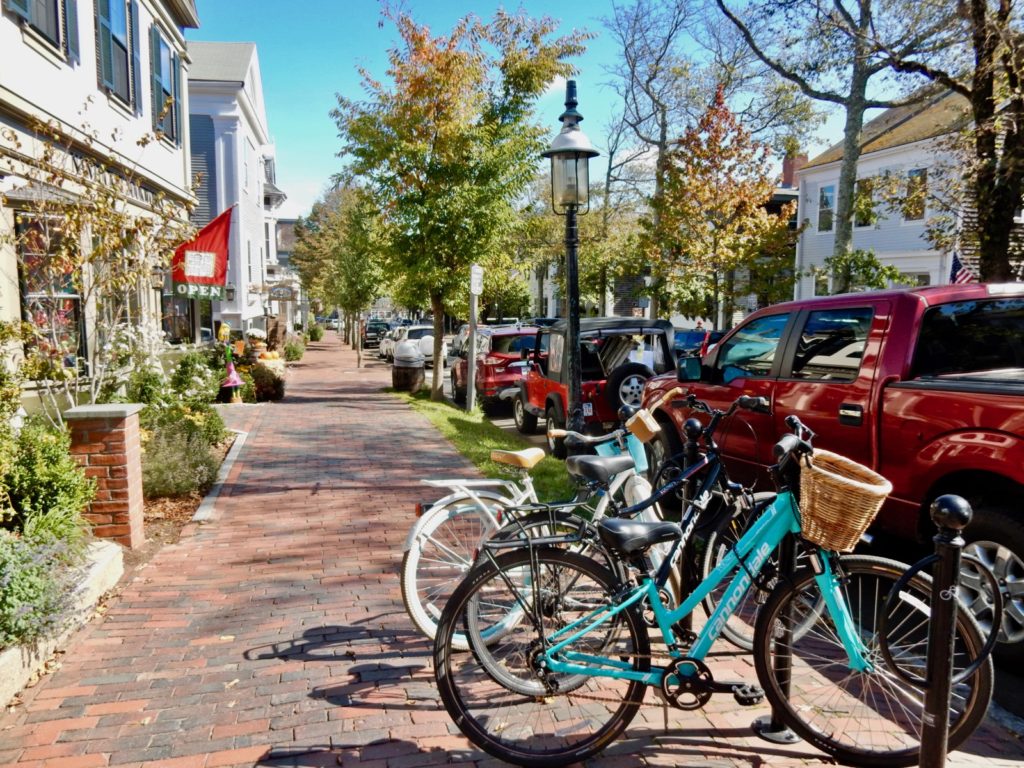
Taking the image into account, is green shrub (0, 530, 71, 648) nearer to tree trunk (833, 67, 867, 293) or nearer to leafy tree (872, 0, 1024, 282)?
leafy tree (872, 0, 1024, 282)

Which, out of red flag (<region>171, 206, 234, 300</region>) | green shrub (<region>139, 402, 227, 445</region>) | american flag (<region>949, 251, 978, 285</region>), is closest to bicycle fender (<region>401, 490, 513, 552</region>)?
green shrub (<region>139, 402, 227, 445</region>)

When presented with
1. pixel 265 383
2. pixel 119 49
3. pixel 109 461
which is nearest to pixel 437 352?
pixel 265 383

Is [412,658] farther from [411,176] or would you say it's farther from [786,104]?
[786,104]

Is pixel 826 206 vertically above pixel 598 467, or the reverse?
pixel 826 206

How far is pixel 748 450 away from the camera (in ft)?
20.4

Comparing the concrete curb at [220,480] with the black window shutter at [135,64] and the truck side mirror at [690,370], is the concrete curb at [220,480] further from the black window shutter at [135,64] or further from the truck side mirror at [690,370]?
the black window shutter at [135,64]

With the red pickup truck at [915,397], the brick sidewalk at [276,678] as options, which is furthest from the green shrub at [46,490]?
the red pickup truck at [915,397]

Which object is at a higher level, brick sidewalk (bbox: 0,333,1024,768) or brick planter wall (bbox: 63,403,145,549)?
brick planter wall (bbox: 63,403,145,549)

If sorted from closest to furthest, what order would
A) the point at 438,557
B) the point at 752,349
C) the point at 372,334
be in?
the point at 438,557
the point at 752,349
the point at 372,334

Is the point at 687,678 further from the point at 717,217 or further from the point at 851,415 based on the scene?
the point at 717,217

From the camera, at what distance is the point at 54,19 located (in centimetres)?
889

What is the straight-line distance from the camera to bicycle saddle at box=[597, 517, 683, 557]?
305cm

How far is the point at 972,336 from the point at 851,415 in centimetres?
88

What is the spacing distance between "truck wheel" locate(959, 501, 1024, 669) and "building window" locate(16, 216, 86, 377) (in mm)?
6752
